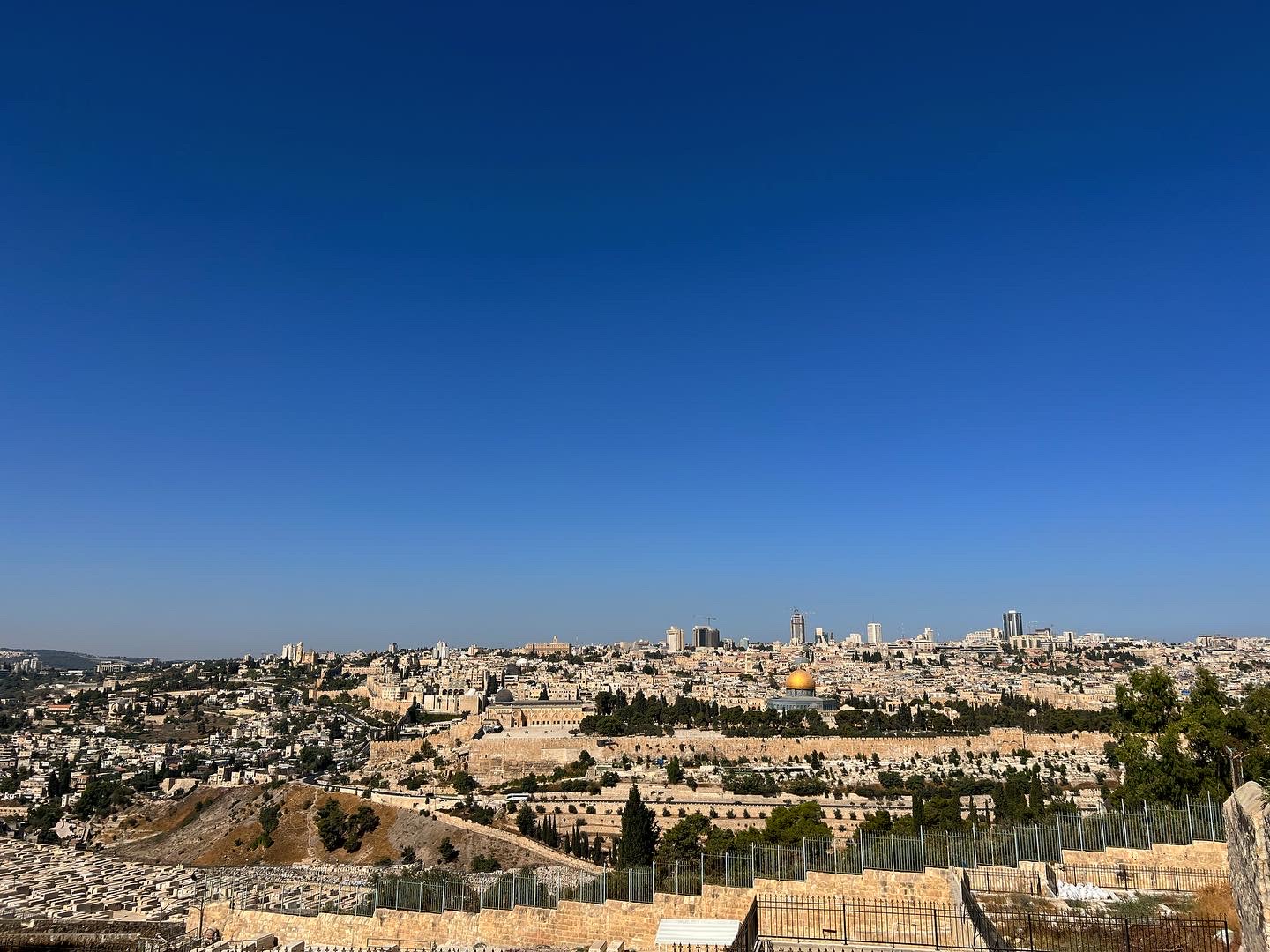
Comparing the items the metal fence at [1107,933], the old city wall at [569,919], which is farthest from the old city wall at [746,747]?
the metal fence at [1107,933]

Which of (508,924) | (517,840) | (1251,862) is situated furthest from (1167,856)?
(517,840)

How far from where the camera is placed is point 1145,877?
39.9ft

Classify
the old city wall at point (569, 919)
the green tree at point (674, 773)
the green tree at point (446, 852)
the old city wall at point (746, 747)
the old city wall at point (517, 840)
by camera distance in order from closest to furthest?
the old city wall at point (569, 919) → the old city wall at point (517, 840) → the green tree at point (446, 852) → the green tree at point (674, 773) → the old city wall at point (746, 747)

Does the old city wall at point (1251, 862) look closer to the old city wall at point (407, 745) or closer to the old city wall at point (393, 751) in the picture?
the old city wall at point (407, 745)

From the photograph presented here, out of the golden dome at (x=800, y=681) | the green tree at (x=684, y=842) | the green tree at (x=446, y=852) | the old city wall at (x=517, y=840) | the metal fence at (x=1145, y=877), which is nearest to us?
the metal fence at (x=1145, y=877)

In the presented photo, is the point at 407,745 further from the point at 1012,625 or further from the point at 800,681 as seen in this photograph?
the point at 1012,625

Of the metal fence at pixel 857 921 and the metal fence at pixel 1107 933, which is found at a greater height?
the metal fence at pixel 1107 933

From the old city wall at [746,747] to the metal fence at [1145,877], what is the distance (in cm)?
3808

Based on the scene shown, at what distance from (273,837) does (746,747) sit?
2602 centimetres

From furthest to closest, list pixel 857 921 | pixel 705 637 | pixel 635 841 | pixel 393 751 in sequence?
pixel 705 637, pixel 393 751, pixel 635 841, pixel 857 921

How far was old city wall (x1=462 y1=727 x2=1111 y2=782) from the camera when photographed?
49.6 m

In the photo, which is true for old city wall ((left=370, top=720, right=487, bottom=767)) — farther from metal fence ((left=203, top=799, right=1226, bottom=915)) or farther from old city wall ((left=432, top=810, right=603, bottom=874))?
metal fence ((left=203, top=799, right=1226, bottom=915))

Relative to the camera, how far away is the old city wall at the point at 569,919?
1225 centimetres

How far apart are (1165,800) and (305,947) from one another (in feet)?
52.1
